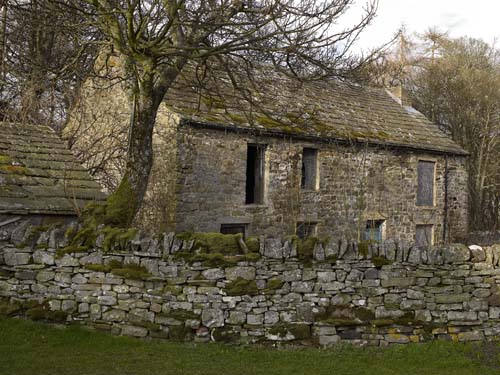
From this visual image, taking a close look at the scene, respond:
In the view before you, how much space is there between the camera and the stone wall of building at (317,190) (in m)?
13.0

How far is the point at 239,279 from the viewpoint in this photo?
699cm

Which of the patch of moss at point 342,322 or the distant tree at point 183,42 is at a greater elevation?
the distant tree at point 183,42

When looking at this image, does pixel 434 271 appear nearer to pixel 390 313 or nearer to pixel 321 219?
pixel 390 313

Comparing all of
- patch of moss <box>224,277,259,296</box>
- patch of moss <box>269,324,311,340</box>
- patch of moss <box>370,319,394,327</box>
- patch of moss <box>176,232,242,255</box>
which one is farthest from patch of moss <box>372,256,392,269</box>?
patch of moss <box>176,232,242,255</box>

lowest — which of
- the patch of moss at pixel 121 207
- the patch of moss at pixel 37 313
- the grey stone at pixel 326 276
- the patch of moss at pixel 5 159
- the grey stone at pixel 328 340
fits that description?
the grey stone at pixel 328 340

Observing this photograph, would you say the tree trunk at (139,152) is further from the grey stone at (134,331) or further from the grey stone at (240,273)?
the grey stone at (240,273)

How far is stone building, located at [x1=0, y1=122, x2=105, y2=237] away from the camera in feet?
26.2

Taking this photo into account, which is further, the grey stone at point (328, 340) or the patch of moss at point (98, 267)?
the patch of moss at point (98, 267)

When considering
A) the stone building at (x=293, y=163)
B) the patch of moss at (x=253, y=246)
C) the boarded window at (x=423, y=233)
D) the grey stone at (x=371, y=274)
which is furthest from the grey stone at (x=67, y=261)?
the boarded window at (x=423, y=233)

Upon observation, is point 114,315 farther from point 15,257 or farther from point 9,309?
point 15,257

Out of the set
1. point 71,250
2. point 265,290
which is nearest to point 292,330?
point 265,290

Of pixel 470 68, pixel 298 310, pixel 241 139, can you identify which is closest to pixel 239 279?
pixel 298 310

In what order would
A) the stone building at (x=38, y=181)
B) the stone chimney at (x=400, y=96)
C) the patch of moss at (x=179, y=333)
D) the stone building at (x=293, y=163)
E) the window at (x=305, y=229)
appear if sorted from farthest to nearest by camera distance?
the stone chimney at (x=400, y=96) < the window at (x=305, y=229) < the stone building at (x=293, y=163) < the stone building at (x=38, y=181) < the patch of moss at (x=179, y=333)

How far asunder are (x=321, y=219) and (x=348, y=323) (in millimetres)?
8415
